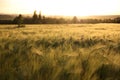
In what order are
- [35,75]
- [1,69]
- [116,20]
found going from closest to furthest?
[35,75]
[1,69]
[116,20]

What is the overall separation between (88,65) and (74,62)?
200mm

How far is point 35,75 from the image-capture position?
8.40ft

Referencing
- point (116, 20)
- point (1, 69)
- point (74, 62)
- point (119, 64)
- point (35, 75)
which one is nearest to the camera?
point (35, 75)

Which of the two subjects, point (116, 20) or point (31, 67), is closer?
point (31, 67)

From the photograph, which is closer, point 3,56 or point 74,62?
point 74,62

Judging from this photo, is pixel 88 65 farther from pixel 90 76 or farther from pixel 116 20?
pixel 116 20

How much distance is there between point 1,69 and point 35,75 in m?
0.47

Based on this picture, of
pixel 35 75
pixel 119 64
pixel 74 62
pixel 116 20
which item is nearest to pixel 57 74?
pixel 35 75

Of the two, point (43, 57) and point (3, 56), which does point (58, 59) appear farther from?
point (3, 56)

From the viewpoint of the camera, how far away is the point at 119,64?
331cm

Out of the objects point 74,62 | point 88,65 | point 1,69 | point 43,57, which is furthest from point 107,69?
point 1,69

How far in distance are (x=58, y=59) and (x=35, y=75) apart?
80 cm

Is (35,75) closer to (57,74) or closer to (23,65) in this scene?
(57,74)

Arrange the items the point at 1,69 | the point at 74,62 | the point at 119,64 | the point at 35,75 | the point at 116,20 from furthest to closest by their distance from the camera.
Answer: the point at 116,20 < the point at 119,64 < the point at 74,62 < the point at 1,69 < the point at 35,75
